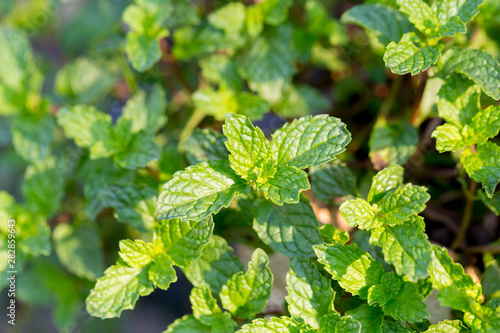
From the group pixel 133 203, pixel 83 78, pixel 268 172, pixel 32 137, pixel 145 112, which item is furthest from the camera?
pixel 83 78

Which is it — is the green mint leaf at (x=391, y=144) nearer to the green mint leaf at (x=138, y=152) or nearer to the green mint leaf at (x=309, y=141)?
the green mint leaf at (x=309, y=141)

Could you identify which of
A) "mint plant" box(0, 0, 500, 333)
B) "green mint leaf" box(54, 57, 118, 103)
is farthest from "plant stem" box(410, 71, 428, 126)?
"green mint leaf" box(54, 57, 118, 103)

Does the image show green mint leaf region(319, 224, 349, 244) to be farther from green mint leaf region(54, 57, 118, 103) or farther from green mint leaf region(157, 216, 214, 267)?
green mint leaf region(54, 57, 118, 103)

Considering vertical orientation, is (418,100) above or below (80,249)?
above

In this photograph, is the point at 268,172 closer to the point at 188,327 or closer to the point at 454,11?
the point at 188,327

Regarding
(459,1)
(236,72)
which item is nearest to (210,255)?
(236,72)

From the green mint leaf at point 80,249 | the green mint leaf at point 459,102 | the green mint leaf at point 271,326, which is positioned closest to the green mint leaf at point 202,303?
the green mint leaf at point 271,326

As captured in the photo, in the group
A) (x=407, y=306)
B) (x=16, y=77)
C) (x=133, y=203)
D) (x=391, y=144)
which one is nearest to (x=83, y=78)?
(x=16, y=77)
